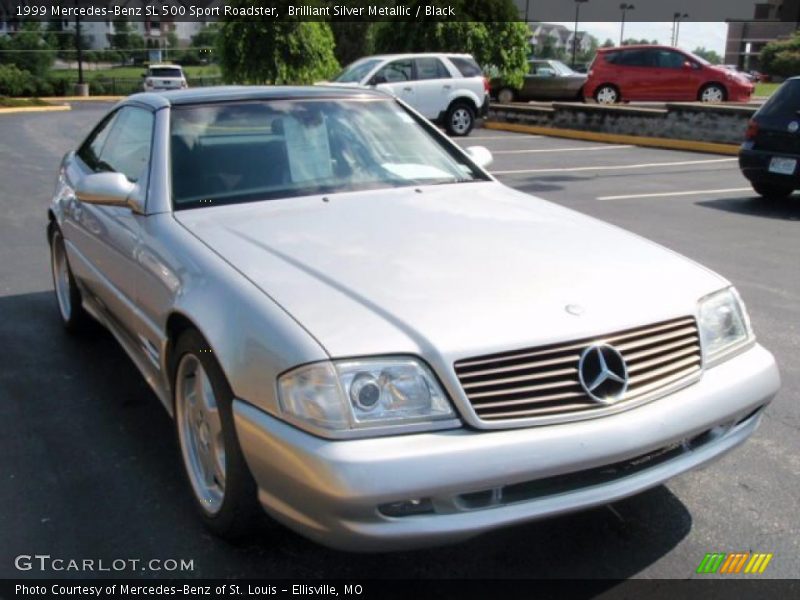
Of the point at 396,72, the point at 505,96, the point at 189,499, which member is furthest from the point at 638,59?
the point at 189,499

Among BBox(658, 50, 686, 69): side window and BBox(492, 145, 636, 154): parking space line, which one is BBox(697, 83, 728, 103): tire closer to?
BBox(658, 50, 686, 69): side window

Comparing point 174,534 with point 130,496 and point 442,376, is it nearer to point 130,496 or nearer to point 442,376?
point 130,496

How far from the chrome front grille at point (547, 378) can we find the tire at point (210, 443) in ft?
2.57

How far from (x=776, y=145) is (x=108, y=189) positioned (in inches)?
328

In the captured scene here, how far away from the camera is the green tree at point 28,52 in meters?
40.1

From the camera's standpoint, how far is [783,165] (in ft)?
31.9

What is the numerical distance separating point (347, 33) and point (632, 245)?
121ft

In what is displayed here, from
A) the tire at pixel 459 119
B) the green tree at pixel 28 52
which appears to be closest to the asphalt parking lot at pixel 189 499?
the tire at pixel 459 119

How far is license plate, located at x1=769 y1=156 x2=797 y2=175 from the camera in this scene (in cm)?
962

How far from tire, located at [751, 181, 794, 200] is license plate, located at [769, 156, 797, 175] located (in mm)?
299

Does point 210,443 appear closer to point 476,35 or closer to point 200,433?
point 200,433

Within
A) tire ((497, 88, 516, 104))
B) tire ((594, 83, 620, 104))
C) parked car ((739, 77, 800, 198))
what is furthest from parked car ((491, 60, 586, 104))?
parked car ((739, 77, 800, 198))

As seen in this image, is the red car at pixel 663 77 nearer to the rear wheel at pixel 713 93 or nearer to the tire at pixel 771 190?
the rear wheel at pixel 713 93

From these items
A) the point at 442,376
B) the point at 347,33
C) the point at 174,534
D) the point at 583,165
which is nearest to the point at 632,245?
the point at 442,376
